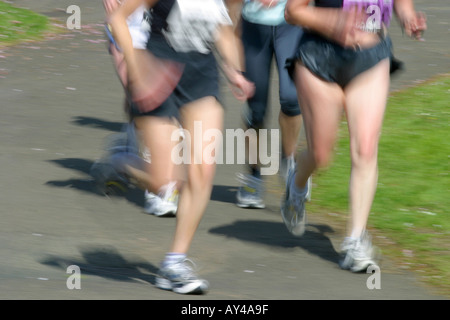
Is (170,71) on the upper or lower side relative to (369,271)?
upper

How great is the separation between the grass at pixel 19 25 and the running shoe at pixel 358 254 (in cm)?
879

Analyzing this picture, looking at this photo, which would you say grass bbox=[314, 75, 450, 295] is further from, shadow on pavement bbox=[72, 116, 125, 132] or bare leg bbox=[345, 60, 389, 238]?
shadow on pavement bbox=[72, 116, 125, 132]

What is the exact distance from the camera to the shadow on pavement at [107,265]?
5.65 meters

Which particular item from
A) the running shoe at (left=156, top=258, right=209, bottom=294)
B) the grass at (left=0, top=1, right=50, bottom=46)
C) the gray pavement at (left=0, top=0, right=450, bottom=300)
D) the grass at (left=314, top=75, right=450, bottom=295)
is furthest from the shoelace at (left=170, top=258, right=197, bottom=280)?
the grass at (left=0, top=1, right=50, bottom=46)

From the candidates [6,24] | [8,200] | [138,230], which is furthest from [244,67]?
[6,24]

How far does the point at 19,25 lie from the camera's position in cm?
1484

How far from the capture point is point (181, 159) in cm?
560

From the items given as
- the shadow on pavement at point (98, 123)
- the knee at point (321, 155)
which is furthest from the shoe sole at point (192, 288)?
the shadow on pavement at point (98, 123)

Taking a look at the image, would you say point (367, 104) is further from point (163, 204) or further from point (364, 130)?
point (163, 204)

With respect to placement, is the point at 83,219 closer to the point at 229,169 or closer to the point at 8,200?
the point at 8,200

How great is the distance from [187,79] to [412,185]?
124 inches

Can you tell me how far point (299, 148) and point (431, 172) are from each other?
1328 millimetres

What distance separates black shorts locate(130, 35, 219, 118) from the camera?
17.3 ft

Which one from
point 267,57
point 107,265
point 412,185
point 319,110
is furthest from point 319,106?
point 412,185
